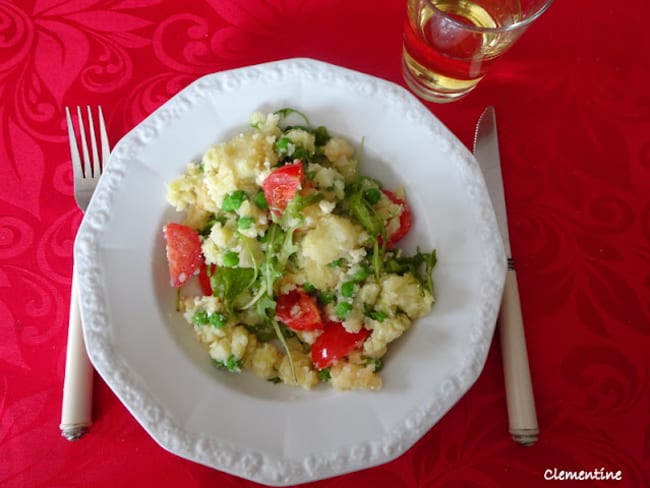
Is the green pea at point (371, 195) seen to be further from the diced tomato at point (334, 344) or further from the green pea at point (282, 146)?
the diced tomato at point (334, 344)

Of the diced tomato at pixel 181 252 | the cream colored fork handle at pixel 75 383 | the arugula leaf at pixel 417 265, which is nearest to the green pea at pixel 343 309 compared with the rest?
the arugula leaf at pixel 417 265

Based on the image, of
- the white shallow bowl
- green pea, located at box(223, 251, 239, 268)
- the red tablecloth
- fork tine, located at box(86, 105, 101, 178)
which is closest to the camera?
the white shallow bowl

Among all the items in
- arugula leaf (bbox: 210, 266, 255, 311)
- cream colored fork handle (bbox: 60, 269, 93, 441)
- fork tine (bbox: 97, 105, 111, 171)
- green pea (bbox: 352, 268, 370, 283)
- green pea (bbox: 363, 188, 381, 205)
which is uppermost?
fork tine (bbox: 97, 105, 111, 171)

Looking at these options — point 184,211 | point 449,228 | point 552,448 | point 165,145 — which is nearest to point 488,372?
point 552,448

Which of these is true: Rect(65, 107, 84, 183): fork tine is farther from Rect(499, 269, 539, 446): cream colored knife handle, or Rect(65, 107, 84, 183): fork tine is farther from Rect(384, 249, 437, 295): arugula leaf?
Rect(499, 269, 539, 446): cream colored knife handle

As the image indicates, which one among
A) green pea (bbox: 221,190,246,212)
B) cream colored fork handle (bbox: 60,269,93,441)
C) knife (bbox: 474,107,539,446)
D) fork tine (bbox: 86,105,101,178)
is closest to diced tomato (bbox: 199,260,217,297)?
green pea (bbox: 221,190,246,212)

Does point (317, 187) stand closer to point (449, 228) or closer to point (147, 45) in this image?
point (449, 228)
